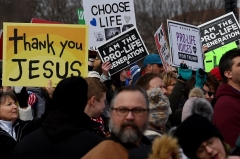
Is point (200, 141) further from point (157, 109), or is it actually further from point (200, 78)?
point (200, 78)

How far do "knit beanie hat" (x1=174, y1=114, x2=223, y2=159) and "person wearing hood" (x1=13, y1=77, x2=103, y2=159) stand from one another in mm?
914

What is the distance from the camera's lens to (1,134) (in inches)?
288

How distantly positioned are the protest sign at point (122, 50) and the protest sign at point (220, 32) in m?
1.81

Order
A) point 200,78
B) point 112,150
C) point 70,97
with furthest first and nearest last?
point 200,78
point 70,97
point 112,150

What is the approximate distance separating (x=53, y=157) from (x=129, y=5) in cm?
683

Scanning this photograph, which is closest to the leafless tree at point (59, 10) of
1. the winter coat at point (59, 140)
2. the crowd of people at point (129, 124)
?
the crowd of people at point (129, 124)

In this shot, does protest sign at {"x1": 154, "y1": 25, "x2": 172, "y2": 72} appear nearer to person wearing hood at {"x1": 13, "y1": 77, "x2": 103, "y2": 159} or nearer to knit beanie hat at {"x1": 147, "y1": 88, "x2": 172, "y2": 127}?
knit beanie hat at {"x1": 147, "y1": 88, "x2": 172, "y2": 127}

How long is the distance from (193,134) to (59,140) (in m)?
1.18

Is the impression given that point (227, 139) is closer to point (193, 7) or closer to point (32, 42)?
point (32, 42)

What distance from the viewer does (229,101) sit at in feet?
22.2

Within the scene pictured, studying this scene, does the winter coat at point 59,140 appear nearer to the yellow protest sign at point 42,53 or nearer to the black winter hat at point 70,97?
the black winter hat at point 70,97

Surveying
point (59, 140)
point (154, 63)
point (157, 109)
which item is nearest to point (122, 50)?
point (154, 63)

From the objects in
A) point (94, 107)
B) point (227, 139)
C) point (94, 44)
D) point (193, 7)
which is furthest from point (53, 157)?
point (193, 7)

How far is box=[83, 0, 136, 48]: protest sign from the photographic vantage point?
1212cm
